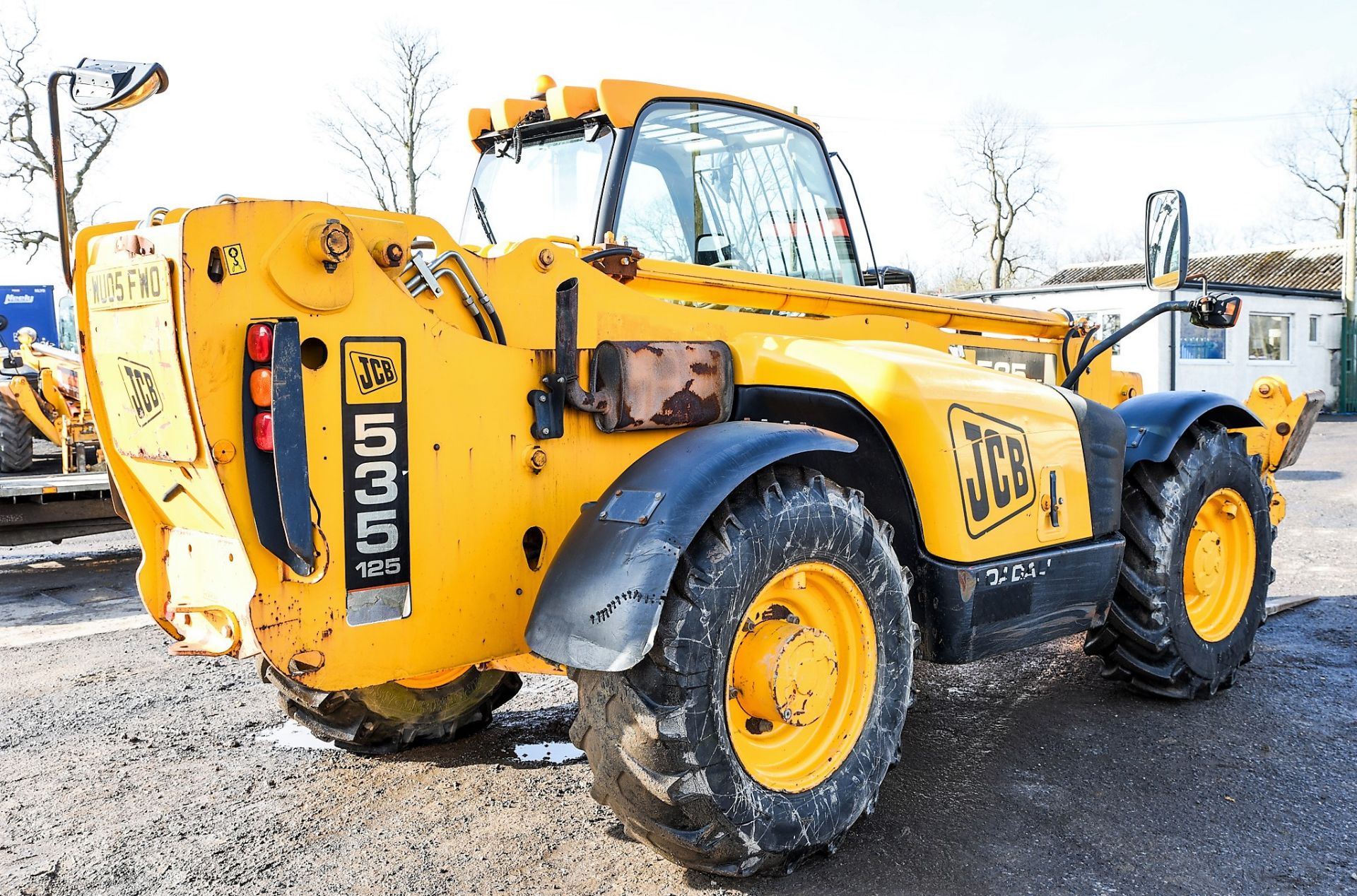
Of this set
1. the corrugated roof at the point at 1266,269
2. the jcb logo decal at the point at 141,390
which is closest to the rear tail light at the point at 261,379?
the jcb logo decal at the point at 141,390

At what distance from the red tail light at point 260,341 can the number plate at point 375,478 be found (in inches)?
6.9

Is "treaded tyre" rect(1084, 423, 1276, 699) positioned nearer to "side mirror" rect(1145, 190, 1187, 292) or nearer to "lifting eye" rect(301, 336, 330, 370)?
"side mirror" rect(1145, 190, 1187, 292)

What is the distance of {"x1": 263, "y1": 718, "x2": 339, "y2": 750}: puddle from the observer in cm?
430

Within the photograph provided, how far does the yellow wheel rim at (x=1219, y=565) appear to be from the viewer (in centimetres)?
482

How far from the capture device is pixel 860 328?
14.4 feet

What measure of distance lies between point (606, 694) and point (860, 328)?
2.17 metres

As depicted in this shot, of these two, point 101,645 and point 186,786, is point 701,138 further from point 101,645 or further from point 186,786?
point 101,645

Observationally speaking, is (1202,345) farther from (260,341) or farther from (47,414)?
(260,341)

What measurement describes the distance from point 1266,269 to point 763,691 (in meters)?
41.6

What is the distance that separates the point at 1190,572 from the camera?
15.7 feet

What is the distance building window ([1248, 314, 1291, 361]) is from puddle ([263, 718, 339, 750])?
93.7 ft

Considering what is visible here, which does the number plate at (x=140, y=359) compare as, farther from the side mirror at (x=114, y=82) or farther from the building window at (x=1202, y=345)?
the building window at (x=1202, y=345)

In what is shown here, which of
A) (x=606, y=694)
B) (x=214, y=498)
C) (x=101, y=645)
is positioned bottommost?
(x=101, y=645)

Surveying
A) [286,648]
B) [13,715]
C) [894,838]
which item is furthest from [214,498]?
[13,715]
